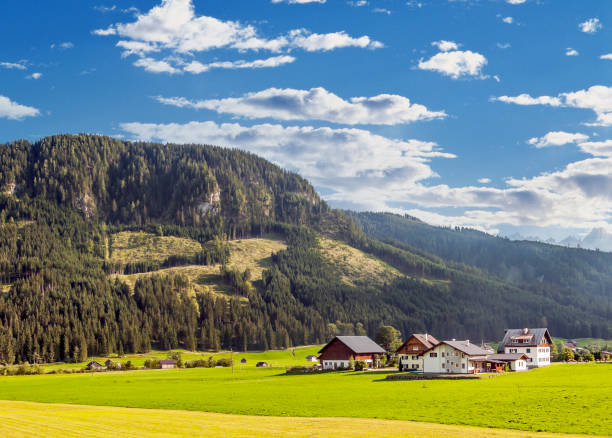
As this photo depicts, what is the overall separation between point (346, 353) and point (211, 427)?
92327 millimetres

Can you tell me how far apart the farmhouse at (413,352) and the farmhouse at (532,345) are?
1951cm

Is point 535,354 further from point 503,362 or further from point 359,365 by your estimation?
point 359,365

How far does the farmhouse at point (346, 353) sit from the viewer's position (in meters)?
137

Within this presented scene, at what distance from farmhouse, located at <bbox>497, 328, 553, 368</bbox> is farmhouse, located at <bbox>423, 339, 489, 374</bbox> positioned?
20.0 meters

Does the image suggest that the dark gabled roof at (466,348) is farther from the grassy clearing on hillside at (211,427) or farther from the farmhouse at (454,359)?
the grassy clearing on hillside at (211,427)

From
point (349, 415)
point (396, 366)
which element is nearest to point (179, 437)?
point (349, 415)

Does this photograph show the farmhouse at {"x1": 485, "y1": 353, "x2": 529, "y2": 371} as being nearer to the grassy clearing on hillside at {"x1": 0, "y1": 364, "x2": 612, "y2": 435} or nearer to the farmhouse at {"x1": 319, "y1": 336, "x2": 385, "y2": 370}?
the grassy clearing on hillside at {"x1": 0, "y1": 364, "x2": 612, "y2": 435}

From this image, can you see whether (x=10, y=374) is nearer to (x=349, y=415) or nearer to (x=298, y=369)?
(x=298, y=369)

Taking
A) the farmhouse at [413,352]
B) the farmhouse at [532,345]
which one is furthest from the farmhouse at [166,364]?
the farmhouse at [532,345]

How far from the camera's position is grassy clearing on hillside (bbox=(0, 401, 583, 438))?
42875 millimetres

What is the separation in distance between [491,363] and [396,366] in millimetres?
29642

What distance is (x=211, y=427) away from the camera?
155 ft

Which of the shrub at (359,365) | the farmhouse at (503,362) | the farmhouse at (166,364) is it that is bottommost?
the farmhouse at (166,364)

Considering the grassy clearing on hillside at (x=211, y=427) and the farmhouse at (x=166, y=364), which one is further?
the farmhouse at (x=166, y=364)
